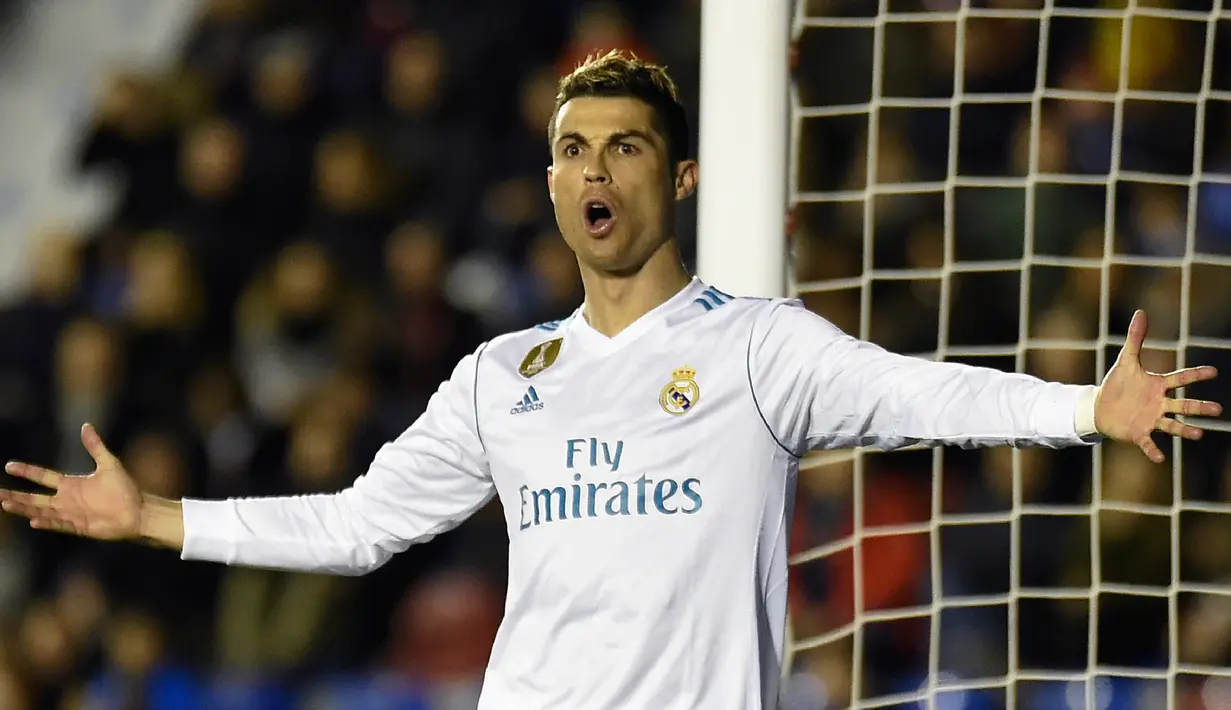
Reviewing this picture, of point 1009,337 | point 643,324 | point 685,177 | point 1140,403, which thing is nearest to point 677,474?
point 643,324

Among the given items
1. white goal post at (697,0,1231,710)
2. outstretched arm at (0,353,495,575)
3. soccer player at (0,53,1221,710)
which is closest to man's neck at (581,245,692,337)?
soccer player at (0,53,1221,710)

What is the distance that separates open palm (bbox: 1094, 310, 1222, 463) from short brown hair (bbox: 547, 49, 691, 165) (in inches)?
28.7

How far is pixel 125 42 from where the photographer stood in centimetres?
556

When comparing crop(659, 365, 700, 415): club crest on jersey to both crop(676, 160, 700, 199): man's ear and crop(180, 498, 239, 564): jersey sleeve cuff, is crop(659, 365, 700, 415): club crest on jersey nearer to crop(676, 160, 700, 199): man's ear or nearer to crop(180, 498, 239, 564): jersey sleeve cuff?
crop(676, 160, 700, 199): man's ear

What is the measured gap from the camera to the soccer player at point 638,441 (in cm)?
207

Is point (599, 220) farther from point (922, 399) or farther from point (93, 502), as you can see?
point (93, 502)

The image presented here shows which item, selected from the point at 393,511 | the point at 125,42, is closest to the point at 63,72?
the point at 125,42

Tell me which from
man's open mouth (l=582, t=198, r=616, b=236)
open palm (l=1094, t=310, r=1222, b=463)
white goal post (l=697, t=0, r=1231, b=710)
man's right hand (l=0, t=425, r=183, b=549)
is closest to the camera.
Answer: open palm (l=1094, t=310, r=1222, b=463)

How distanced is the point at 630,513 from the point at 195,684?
8.45 ft

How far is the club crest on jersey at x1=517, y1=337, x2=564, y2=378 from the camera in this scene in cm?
230

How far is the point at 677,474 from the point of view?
2.12 meters

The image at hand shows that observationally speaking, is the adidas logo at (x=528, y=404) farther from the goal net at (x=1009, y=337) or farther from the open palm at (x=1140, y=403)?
the goal net at (x=1009, y=337)

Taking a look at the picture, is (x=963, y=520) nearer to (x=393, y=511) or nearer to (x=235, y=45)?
(x=393, y=511)

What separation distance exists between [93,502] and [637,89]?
3.12ft
